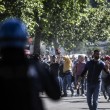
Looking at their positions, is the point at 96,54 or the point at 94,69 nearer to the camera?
the point at 96,54

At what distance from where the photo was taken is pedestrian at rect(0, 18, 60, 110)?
4.30 m

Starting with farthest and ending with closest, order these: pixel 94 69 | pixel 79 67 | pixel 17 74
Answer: pixel 79 67 → pixel 94 69 → pixel 17 74

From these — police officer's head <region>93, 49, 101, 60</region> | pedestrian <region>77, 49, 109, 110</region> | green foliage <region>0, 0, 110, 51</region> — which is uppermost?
green foliage <region>0, 0, 110, 51</region>

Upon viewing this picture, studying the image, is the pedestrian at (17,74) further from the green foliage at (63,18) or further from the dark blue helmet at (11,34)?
the green foliage at (63,18)

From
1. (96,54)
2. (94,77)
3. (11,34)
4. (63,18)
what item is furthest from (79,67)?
(63,18)

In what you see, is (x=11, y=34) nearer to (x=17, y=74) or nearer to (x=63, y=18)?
(x=17, y=74)

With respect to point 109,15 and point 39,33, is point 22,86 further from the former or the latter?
point 109,15

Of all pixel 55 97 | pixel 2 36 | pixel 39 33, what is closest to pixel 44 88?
pixel 55 97

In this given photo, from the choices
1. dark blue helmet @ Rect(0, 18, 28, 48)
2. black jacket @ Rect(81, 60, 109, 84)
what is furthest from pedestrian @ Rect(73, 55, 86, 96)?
dark blue helmet @ Rect(0, 18, 28, 48)

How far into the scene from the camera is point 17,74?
432 cm

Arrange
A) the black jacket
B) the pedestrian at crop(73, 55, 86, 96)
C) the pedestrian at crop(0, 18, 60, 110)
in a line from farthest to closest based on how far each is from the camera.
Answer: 1. the pedestrian at crop(73, 55, 86, 96)
2. the black jacket
3. the pedestrian at crop(0, 18, 60, 110)

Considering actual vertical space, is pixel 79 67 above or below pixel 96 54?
below

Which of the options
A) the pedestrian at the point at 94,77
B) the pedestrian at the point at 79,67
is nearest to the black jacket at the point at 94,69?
the pedestrian at the point at 94,77

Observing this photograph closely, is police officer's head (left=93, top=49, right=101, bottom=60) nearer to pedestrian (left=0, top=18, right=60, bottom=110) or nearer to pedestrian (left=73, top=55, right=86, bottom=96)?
pedestrian (left=0, top=18, right=60, bottom=110)
